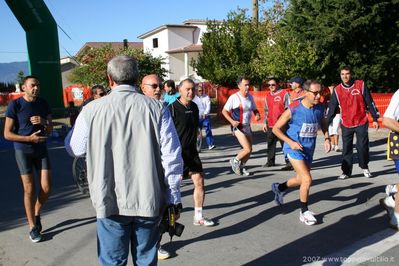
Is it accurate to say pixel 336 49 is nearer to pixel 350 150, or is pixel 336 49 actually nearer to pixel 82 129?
pixel 350 150

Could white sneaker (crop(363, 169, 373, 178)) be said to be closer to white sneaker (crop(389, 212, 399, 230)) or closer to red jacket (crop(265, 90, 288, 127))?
red jacket (crop(265, 90, 288, 127))

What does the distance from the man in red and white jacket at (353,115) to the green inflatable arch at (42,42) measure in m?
17.3

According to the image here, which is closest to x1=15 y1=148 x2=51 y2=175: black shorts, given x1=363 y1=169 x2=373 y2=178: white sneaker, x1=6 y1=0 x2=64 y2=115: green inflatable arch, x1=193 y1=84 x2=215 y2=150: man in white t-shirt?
x1=363 y1=169 x2=373 y2=178: white sneaker

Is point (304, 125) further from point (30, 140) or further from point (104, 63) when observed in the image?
point (104, 63)

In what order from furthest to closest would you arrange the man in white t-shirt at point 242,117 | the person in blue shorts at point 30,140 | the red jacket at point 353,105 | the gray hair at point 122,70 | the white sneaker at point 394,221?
1. the man in white t-shirt at point 242,117
2. the red jacket at point 353,105
3. the person in blue shorts at point 30,140
4. the white sneaker at point 394,221
5. the gray hair at point 122,70

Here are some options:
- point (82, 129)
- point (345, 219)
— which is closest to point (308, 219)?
point (345, 219)

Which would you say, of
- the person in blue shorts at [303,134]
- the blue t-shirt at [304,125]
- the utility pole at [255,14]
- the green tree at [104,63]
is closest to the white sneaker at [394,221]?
the person in blue shorts at [303,134]

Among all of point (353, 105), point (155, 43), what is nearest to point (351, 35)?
point (353, 105)

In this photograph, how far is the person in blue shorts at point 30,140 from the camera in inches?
204

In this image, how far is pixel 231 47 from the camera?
20.4 meters

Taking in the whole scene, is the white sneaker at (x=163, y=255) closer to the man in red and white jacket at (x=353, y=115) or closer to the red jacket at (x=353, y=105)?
the man in red and white jacket at (x=353, y=115)

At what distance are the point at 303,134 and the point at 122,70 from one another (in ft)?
10.7

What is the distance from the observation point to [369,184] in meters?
7.43

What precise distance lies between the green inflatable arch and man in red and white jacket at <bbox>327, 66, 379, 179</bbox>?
17.3 metres
